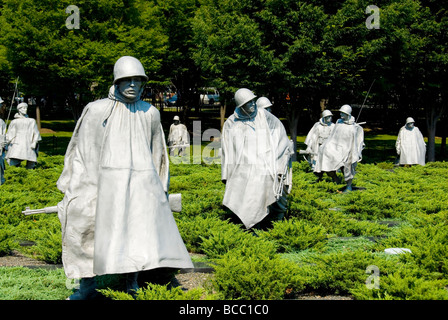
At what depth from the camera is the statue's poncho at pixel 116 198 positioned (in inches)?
200

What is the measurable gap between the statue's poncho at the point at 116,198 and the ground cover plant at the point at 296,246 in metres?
0.37

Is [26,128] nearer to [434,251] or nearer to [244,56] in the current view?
[244,56]

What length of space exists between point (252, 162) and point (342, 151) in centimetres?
654

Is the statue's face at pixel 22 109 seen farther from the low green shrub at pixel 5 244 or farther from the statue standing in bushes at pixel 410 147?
the statue standing in bushes at pixel 410 147

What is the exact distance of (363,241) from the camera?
8.95 meters

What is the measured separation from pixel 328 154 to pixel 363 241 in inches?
257

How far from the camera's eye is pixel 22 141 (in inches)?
731

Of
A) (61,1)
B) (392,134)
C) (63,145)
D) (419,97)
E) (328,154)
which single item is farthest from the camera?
(392,134)

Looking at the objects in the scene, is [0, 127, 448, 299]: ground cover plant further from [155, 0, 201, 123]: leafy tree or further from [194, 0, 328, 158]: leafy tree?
[155, 0, 201, 123]: leafy tree

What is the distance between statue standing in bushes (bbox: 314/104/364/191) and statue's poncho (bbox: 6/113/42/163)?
8958 mm

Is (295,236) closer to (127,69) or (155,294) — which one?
(155,294)

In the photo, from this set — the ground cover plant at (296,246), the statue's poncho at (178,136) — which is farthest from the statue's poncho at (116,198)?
the statue's poncho at (178,136)

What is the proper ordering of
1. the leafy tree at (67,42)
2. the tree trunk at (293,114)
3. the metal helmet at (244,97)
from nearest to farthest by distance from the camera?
the metal helmet at (244,97)
the leafy tree at (67,42)
the tree trunk at (293,114)
